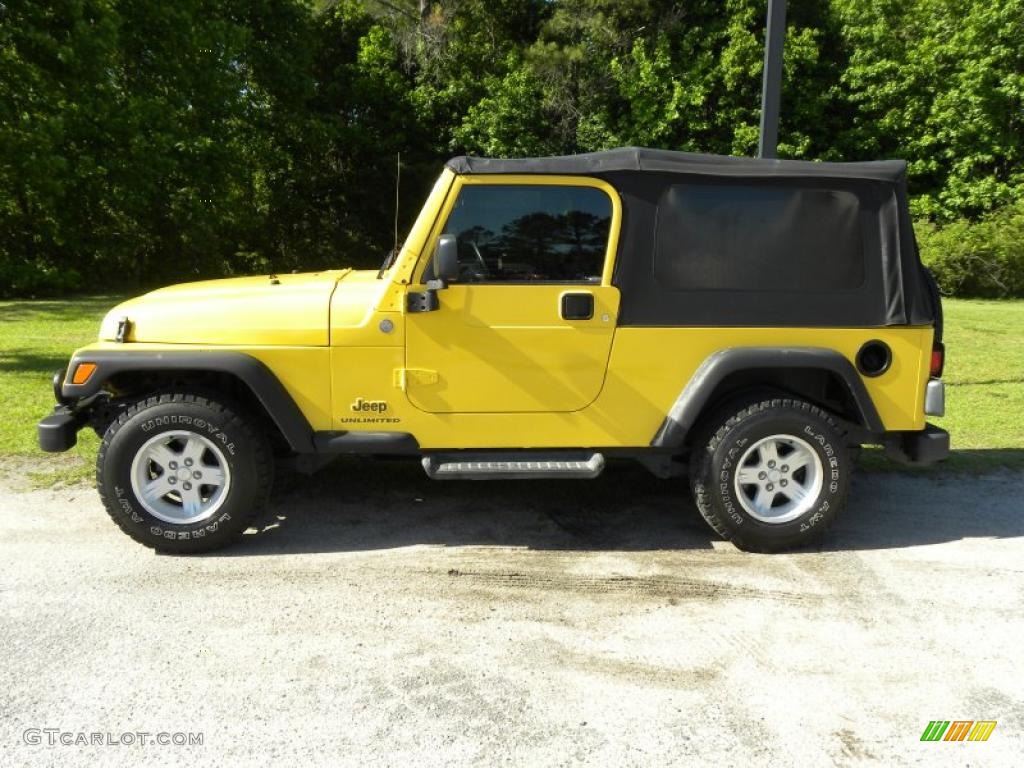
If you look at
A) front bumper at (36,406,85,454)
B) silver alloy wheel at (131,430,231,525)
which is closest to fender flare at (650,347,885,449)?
silver alloy wheel at (131,430,231,525)

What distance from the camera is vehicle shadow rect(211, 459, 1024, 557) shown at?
442 cm

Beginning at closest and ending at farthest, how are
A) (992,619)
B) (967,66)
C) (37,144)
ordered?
1. (992,619)
2. (37,144)
3. (967,66)

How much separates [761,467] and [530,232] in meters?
1.71

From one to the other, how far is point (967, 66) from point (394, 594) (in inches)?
993

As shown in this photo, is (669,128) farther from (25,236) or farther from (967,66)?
(25,236)

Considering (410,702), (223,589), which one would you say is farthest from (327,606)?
(410,702)

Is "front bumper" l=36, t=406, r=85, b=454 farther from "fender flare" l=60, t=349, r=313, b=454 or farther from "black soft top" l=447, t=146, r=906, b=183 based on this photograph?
"black soft top" l=447, t=146, r=906, b=183

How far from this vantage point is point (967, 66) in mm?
22781

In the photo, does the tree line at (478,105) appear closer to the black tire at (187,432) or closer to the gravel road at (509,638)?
the black tire at (187,432)

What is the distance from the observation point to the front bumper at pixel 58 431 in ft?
13.3

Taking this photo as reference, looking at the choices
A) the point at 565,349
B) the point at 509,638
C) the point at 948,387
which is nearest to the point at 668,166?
the point at 565,349

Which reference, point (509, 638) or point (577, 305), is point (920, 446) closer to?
point (577, 305)

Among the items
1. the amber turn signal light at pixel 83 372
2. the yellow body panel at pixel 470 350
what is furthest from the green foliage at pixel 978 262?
the amber turn signal light at pixel 83 372

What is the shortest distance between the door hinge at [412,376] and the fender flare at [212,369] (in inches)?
20.8
